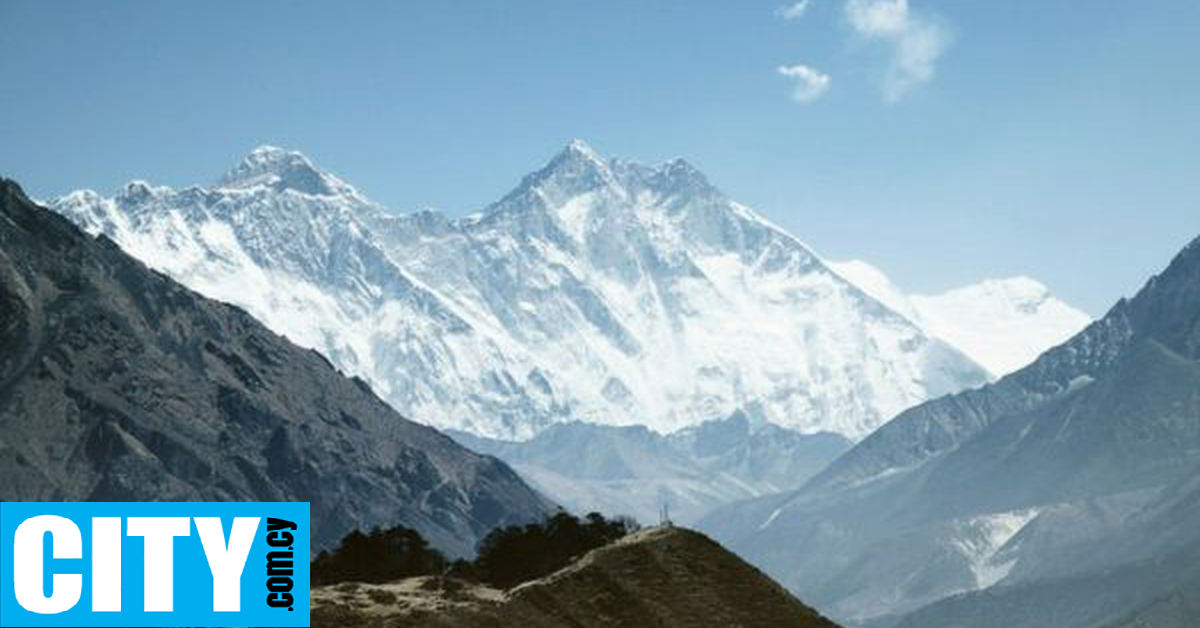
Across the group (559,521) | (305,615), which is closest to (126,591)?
(305,615)

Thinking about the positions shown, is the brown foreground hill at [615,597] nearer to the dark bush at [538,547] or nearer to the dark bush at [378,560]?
the dark bush at [538,547]

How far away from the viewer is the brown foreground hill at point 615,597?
5015 inches

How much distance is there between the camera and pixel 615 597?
13562 centimetres

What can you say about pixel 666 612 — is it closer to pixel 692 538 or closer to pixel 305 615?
pixel 692 538

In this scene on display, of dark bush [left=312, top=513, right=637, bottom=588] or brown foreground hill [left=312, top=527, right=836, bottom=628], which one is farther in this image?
dark bush [left=312, top=513, right=637, bottom=588]

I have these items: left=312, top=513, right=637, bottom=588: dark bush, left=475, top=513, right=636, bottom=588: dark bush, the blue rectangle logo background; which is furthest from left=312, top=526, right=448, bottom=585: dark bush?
the blue rectangle logo background

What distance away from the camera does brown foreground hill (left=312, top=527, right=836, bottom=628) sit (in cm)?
12738

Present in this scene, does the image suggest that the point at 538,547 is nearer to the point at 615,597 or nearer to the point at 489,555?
the point at 489,555

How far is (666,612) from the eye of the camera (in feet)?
442

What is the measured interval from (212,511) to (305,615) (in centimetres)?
1837

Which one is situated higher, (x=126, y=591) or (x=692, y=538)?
(x=692, y=538)

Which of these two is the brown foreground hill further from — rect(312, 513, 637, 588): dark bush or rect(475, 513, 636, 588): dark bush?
rect(475, 513, 636, 588): dark bush

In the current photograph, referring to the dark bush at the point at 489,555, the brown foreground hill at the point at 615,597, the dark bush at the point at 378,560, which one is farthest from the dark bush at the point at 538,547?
the brown foreground hill at the point at 615,597

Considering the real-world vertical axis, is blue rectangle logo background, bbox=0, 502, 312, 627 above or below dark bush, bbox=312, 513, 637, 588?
below
